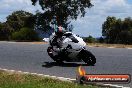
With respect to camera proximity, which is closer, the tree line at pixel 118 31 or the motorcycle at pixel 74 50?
the motorcycle at pixel 74 50

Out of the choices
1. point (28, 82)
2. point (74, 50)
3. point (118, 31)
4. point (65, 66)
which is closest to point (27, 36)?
point (118, 31)

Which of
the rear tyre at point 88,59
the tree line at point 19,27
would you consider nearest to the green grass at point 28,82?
the rear tyre at point 88,59

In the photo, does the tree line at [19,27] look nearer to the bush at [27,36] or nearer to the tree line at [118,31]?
the bush at [27,36]

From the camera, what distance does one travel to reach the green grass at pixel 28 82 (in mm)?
11398

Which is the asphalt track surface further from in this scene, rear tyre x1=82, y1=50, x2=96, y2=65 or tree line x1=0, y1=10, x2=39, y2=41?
tree line x1=0, y1=10, x2=39, y2=41

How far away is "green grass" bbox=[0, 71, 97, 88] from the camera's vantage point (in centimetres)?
1140

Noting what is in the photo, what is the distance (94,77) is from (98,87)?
31cm

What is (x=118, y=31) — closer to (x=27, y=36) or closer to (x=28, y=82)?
(x=27, y=36)

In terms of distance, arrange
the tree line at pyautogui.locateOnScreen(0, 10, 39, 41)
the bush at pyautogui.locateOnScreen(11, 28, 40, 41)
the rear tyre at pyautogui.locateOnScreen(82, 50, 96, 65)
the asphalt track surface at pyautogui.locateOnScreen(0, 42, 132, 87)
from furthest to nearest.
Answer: the tree line at pyautogui.locateOnScreen(0, 10, 39, 41) → the bush at pyautogui.locateOnScreen(11, 28, 40, 41) → the rear tyre at pyautogui.locateOnScreen(82, 50, 96, 65) → the asphalt track surface at pyautogui.locateOnScreen(0, 42, 132, 87)

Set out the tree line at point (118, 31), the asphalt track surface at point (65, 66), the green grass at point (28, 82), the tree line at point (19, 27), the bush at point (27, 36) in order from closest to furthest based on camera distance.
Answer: the green grass at point (28, 82), the asphalt track surface at point (65, 66), the bush at point (27, 36), the tree line at point (19, 27), the tree line at point (118, 31)

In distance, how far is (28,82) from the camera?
12.3 metres

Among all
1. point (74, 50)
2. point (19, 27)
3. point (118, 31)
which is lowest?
point (19, 27)

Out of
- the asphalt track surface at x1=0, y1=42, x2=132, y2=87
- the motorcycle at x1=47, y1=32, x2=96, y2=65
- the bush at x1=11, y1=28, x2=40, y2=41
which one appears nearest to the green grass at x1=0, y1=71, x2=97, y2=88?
the asphalt track surface at x1=0, y1=42, x2=132, y2=87

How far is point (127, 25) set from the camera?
2308 inches
